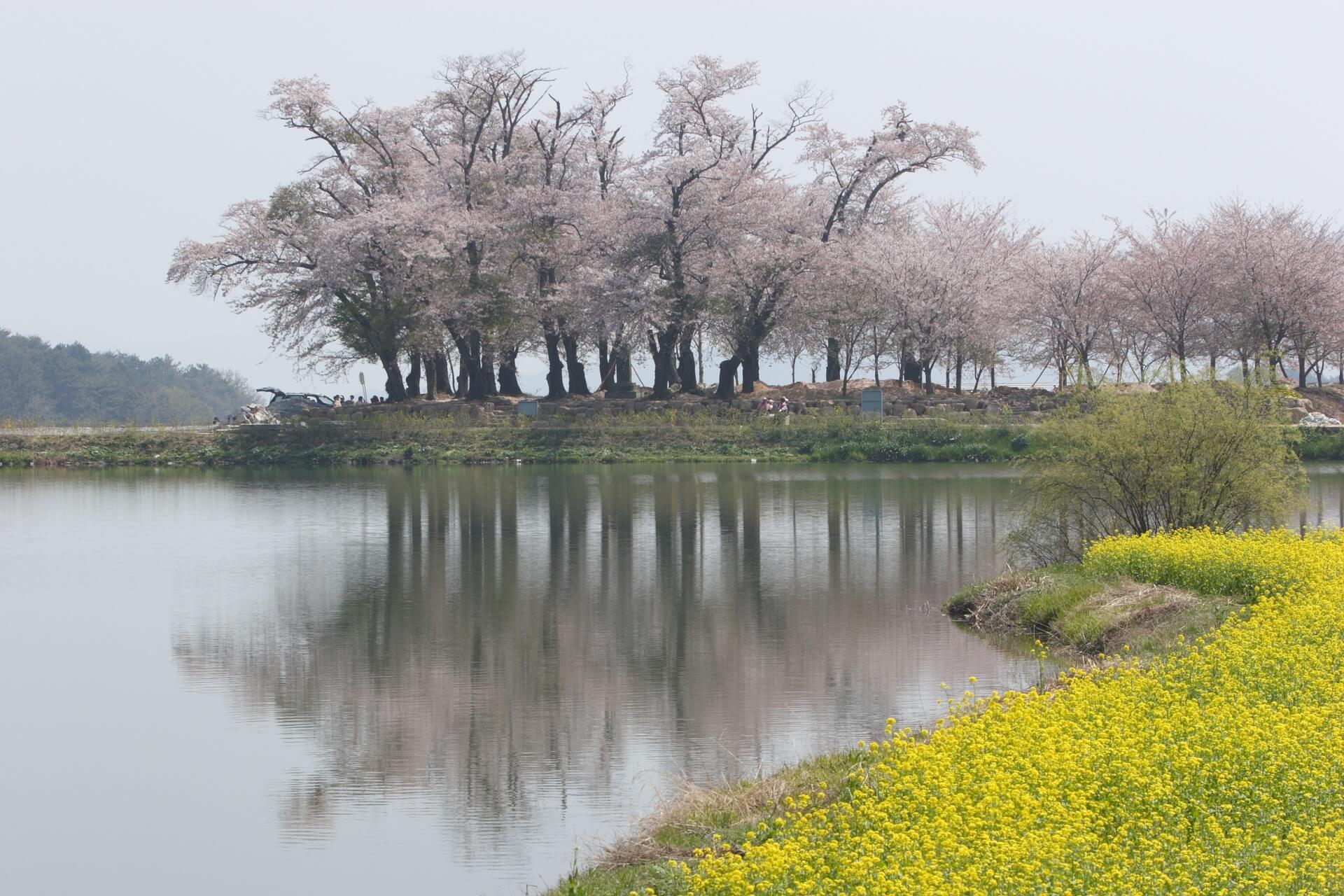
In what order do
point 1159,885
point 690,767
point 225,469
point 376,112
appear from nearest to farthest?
point 1159,885, point 690,767, point 225,469, point 376,112

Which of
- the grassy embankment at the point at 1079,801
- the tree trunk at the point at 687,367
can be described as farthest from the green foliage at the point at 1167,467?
the tree trunk at the point at 687,367

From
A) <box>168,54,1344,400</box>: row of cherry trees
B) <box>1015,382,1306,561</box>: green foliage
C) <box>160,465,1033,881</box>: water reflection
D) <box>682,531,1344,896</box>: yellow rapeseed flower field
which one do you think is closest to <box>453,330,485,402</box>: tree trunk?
<box>168,54,1344,400</box>: row of cherry trees

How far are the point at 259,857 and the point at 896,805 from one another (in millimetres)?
5950

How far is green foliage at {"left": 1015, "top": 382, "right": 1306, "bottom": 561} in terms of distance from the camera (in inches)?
869

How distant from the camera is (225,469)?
177ft

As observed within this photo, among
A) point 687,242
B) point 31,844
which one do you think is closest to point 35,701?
point 31,844

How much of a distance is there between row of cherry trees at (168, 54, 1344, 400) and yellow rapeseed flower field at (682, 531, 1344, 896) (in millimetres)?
45935

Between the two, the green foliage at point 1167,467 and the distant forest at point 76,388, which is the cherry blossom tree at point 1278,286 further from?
the distant forest at point 76,388

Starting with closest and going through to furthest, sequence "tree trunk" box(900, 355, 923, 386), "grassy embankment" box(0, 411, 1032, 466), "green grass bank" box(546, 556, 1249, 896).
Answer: "green grass bank" box(546, 556, 1249, 896) < "grassy embankment" box(0, 411, 1032, 466) < "tree trunk" box(900, 355, 923, 386)

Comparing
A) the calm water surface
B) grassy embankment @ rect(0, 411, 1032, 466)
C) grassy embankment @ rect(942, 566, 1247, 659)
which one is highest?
grassy embankment @ rect(0, 411, 1032, 466)

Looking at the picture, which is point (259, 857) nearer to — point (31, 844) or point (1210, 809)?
point (31, 844)

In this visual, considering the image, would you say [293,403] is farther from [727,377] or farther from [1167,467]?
[1167,467]

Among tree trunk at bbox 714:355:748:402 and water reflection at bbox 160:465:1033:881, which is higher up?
tree trunk at bbox 714:355:748:402

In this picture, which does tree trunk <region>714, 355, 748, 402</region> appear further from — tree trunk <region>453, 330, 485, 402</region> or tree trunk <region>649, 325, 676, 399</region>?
tree trunk <region>453, 330, 485, 402</region>
